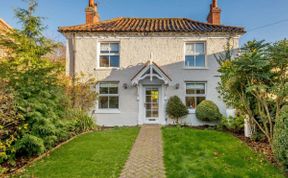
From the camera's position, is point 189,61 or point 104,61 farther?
point 104,61

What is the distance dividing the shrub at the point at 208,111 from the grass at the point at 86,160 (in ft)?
21.3

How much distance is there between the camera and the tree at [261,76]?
8.90 meters

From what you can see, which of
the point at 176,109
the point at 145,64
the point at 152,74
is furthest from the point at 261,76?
the point at 145,64

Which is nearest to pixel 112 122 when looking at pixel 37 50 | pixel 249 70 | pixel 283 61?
pixel 37 50

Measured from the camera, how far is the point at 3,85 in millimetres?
8094

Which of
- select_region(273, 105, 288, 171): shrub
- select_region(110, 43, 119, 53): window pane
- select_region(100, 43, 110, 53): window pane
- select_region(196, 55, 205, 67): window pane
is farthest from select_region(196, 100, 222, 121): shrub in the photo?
select_region(273, 105, 288, 171): shrub

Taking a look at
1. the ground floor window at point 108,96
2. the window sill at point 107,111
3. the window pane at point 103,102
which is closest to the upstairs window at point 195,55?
the ground floor window at point 108,96

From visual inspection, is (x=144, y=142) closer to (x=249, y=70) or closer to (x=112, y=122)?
(x=249, y=70)

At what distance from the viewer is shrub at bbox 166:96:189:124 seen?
16578 mm

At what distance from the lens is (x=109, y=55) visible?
1780cm

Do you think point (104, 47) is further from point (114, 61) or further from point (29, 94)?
point (29, 94)

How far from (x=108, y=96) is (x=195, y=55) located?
268 inches

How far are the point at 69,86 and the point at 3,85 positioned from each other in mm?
7477

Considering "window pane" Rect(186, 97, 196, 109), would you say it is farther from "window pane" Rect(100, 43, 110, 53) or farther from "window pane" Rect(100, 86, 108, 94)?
"window pane" Rect(100, 43, 110, 53)
